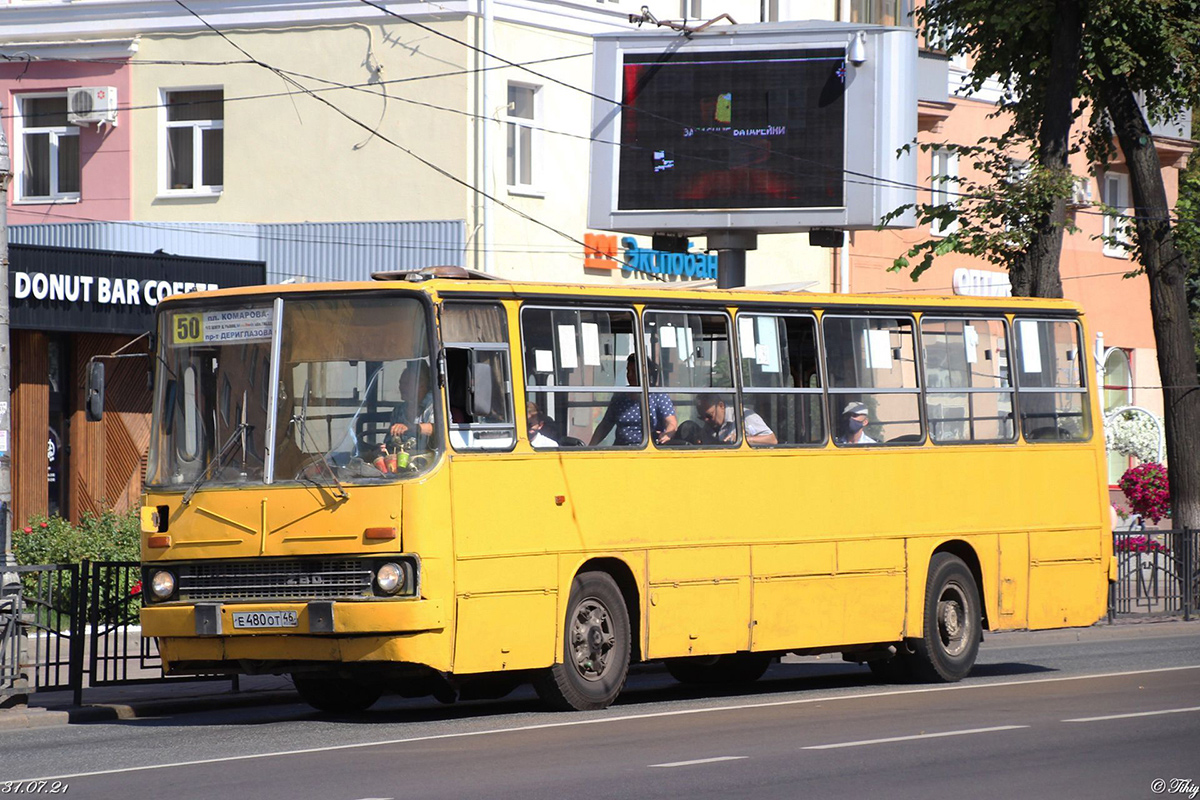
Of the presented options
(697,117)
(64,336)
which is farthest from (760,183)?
(64,336)

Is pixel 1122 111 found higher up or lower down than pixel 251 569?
higher up

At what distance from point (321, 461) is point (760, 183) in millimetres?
11858

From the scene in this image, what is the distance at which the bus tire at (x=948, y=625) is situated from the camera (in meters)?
16.8

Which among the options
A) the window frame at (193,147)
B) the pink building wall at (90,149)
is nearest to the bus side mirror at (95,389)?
the window frame at (193,147)

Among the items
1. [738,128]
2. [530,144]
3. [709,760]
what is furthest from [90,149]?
[709,760]

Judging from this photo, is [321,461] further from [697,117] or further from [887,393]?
[697,117]

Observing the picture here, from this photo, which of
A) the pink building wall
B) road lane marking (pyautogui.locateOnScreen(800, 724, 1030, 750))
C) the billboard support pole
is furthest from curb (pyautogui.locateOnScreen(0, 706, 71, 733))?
the pink building wall

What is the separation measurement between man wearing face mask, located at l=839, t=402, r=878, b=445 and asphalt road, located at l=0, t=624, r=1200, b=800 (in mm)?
2031

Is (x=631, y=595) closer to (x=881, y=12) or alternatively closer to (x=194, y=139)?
(x=194, y=139)

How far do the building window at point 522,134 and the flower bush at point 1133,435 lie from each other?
13.5m

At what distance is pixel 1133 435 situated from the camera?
39.6 meters

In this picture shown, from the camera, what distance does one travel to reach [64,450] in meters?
29.0

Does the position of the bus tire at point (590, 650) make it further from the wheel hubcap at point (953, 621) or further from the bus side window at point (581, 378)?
the wheel hubcap at point (953, 621)

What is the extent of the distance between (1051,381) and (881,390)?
86.3 inches
